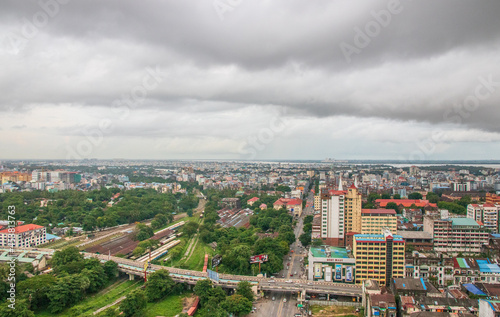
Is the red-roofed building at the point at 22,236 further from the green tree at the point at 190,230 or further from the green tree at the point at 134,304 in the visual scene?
the green tree at the point at 134,304

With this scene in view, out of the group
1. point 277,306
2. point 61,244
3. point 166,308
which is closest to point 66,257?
point 166,308

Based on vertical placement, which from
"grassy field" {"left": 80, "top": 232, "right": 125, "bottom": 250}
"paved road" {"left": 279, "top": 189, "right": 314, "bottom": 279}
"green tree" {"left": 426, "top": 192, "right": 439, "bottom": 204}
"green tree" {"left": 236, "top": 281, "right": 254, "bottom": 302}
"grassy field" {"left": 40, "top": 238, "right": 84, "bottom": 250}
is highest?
"green tree" {"left": 426, "top": 192, "right": 439, "bottom": 204}

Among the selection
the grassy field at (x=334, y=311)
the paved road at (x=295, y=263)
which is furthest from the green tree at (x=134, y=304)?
the paved road at (x=295, y=263)

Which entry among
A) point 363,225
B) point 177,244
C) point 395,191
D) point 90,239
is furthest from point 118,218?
point 395,191

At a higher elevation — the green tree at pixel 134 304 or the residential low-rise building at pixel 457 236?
the residential low-rise building at pixel 457 236

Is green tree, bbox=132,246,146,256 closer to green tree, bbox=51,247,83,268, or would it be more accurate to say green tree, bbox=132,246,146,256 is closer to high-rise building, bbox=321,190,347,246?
green tree, bbox=51,247,83,268

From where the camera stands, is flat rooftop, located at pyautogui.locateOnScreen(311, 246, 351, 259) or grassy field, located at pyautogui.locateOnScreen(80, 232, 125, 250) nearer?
flat rooftop, located at pyautogui.locateOnScreen(311, 246, 351, 259)

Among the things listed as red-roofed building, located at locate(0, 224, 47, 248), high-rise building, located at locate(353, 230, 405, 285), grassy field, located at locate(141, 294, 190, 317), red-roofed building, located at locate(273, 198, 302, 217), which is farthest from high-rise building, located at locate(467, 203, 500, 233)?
red-roofed building, located at locate(0, 224, 47, 248)
